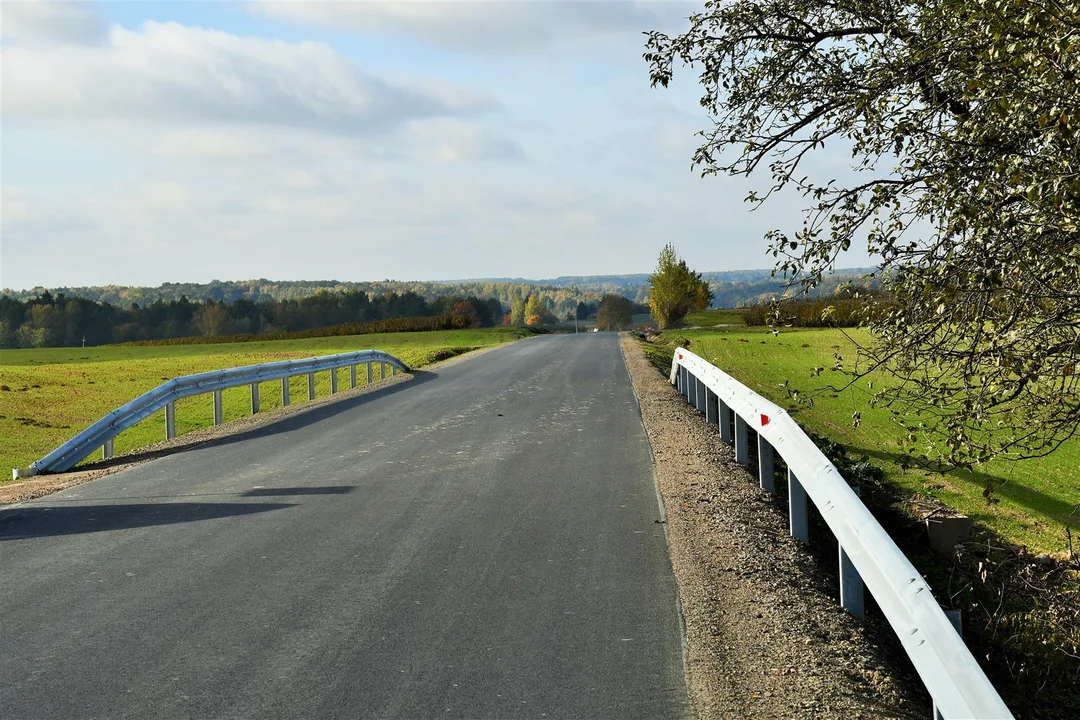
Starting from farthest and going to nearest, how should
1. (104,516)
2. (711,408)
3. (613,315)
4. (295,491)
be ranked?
(613,315) → (711,408) → (295,491) → (104,516)

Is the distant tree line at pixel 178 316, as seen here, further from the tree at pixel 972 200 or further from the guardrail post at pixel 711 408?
the tree at pixel 972 200

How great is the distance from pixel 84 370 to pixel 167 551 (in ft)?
127

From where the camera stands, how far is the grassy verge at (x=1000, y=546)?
710cm

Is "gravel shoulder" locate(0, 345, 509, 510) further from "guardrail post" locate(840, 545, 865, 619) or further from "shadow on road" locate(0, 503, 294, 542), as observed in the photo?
"guardrail post" locate(840, 545, 865, 619)

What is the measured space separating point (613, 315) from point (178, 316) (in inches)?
2833

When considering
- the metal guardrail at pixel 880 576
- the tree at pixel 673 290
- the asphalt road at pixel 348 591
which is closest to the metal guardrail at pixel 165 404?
the asphalt road at pixel 348 591

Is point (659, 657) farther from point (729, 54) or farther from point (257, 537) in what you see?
point (729, 54)

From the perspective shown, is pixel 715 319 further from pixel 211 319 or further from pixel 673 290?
pixel 211 319

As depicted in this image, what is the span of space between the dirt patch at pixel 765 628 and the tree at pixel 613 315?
513ft

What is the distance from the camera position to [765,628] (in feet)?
18.2

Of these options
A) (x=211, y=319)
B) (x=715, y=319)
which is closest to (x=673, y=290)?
(x=715, y=319)

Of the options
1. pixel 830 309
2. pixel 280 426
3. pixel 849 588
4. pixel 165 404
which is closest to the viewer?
pixel 849 588

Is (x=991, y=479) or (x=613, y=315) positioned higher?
(x=613, y=315)

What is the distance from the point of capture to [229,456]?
12.4 meters
